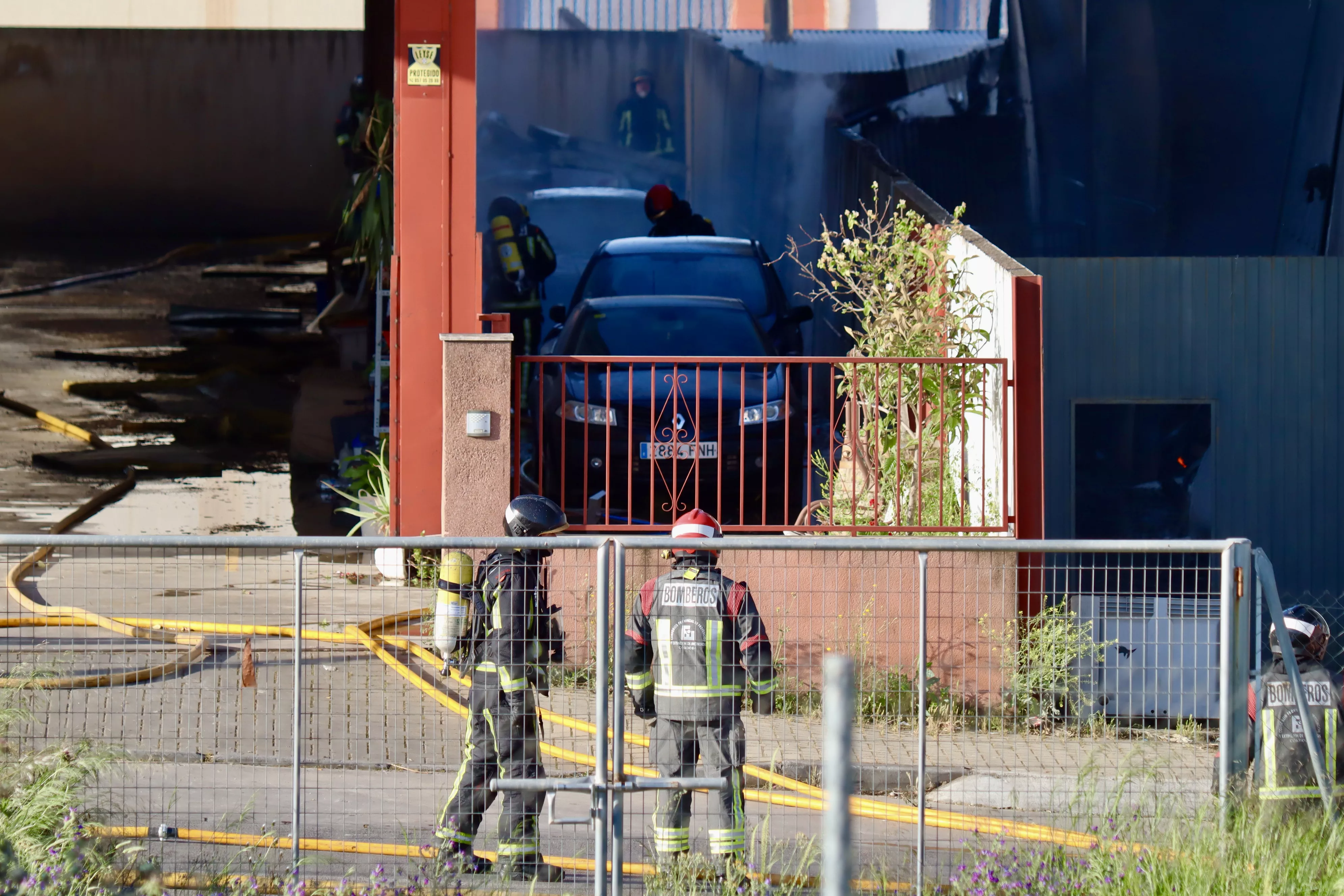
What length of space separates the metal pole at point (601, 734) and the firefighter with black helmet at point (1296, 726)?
238 cm

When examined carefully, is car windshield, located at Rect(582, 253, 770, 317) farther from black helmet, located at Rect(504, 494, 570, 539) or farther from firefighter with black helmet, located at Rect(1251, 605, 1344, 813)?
firefighter with black helmet, located at Rect(1251, 605, 1344, 813)

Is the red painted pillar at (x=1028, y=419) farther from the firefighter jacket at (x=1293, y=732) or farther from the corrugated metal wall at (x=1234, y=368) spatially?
the firefighter jacket at (x=1293, y=732)

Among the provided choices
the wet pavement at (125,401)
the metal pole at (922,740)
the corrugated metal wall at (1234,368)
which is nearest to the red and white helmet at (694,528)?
the metal pole at (922,740)

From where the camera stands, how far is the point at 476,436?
833 centimetres

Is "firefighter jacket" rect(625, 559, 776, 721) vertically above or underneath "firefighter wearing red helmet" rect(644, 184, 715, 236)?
underneath

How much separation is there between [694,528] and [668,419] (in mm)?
4742

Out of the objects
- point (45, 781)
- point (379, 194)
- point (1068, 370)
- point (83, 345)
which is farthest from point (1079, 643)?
point (83, 345)

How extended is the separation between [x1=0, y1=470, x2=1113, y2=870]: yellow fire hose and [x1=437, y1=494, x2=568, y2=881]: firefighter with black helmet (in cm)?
19

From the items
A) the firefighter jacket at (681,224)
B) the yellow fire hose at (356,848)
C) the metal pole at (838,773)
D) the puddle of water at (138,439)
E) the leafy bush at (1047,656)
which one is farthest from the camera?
the firefighter jacket at (681,224)

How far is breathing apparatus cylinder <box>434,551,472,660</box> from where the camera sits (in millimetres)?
5266

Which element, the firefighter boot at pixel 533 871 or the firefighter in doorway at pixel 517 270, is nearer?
the firefighter boot at pixel 533 871

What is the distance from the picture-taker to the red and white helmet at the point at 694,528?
208 inches

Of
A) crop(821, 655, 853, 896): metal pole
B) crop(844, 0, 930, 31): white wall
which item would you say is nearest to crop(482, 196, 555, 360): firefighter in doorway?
crop(844, 0, 930, 31): white wall

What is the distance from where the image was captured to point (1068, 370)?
32.7 ft
